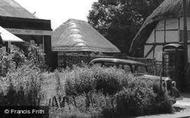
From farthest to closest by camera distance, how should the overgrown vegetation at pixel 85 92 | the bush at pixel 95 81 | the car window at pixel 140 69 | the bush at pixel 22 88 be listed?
the car window at pixel 140 69 → the bush at pixel 95 81 → the overgrown vegetation at pixel 85 92 → the bush at pixel 22 88

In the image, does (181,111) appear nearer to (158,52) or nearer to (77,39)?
(158,52)

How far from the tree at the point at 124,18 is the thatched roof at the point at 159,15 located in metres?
16.9

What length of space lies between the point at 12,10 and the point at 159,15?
1191 centimetres

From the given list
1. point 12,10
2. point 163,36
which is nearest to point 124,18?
point 12,10

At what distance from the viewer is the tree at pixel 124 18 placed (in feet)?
163

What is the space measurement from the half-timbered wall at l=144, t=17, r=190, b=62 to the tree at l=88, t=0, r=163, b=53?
17925mm

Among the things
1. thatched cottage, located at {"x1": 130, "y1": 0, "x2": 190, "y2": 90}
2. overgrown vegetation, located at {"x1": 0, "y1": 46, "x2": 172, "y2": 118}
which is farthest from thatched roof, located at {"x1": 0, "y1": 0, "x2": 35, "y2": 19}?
overgrown vegetation, located at {"x1": 0, "y1": 46, "x2": 172, "y2": 118}

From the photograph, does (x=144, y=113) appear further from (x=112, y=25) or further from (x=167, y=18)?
(x=112, y=25)

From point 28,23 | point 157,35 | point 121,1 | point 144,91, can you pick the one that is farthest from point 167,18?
point 121,1

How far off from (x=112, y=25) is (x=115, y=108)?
36.1 metres

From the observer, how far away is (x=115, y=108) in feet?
47.5

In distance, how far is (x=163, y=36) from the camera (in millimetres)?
29562

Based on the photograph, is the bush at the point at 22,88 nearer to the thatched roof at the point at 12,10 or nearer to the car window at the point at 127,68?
the car window at the point at 127,68

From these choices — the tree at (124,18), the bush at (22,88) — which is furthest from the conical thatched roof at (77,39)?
the bush at (22,88)
